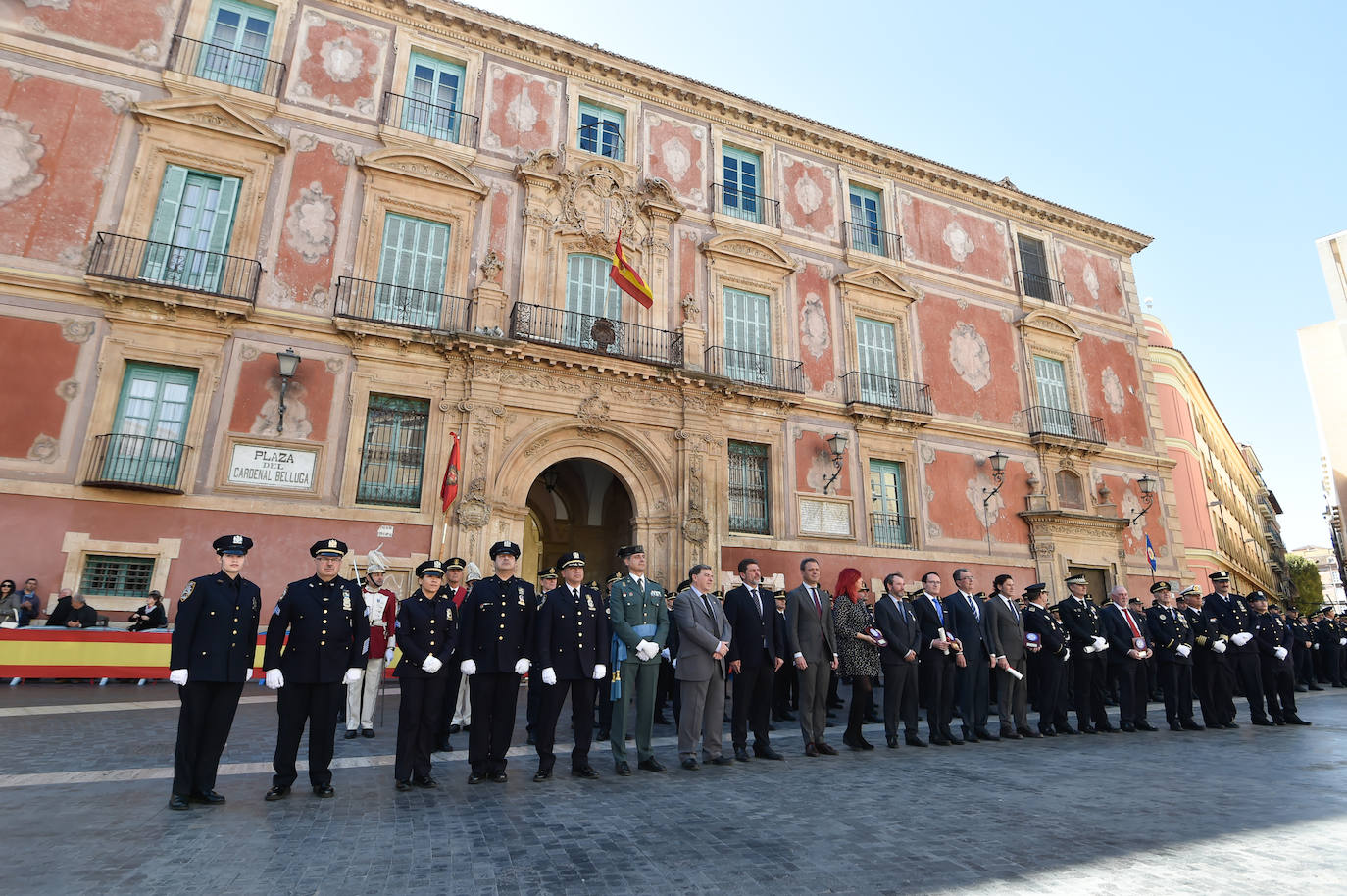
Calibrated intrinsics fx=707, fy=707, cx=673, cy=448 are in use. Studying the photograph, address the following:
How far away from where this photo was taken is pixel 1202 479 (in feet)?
100

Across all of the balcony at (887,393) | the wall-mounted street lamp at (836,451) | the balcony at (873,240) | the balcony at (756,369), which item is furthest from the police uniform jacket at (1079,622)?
the balcony at (873,240)

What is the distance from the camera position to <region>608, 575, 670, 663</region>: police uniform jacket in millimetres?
6871

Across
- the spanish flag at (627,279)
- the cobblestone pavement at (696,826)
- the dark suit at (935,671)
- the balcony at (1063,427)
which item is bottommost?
the cobblestone pavement at (696,826)

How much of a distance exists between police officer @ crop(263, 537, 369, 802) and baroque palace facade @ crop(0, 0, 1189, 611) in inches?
317

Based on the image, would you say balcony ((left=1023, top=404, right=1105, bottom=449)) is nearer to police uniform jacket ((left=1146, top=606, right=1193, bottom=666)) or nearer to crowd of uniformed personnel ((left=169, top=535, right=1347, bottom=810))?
crowd of uniformed personnel ((left=169, top=535, right=1347, bottom=810))

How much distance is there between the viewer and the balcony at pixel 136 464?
1198 cm

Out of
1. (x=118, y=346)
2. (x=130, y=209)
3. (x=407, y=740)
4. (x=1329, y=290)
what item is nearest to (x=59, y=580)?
(x=118, y=346)

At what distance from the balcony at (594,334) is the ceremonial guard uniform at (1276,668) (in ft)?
36.8

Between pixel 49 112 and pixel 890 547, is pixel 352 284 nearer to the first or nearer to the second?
pixel 49 112

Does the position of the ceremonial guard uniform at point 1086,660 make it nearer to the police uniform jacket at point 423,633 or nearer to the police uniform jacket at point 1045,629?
the police uniform jacket at point 1045,629

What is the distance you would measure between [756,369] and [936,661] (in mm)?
10357

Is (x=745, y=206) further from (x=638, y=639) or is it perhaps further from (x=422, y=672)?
(x=422, y=672)

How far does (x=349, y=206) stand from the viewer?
48.7 feet

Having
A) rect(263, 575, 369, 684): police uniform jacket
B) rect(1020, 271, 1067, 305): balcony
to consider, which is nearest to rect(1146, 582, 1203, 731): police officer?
rect(263, 575, 369, 684): police uniform jacket
